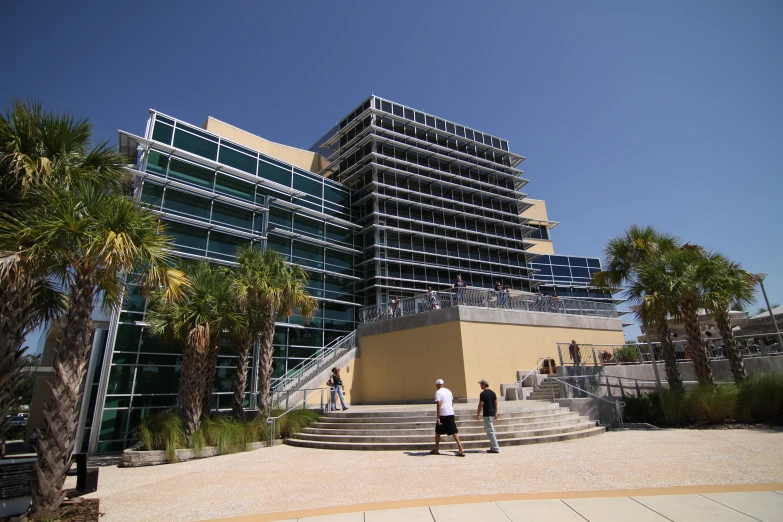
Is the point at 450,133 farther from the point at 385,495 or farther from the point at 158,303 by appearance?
the point at 385,495

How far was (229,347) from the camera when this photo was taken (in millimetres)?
20141

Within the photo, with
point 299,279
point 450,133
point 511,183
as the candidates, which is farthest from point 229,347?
point 511,183

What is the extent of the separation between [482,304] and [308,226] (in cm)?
1318

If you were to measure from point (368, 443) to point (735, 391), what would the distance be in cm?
1124

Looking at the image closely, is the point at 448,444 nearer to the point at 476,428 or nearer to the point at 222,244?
the point at 476,428

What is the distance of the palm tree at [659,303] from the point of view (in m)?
14.1

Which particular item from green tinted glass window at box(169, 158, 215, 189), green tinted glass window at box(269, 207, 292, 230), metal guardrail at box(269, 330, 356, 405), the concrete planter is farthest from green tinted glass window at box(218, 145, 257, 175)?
the concrete planter

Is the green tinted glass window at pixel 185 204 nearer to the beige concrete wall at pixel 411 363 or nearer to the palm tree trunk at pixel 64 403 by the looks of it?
the beige concrete wall at pixel 411 363

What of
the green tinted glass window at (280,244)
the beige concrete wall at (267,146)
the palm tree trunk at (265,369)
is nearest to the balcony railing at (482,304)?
the green tinted glass window at (280,244)

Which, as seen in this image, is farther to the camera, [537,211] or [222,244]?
[537,211]

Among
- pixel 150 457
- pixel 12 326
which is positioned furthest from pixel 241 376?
pixel 12 326

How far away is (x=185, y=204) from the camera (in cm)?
2123

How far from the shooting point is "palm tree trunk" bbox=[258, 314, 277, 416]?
602 inches

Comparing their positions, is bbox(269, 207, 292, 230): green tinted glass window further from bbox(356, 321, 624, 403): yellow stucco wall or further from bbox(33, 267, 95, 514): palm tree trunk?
bbox(33, 267, 95, 514): palm tree trunk
